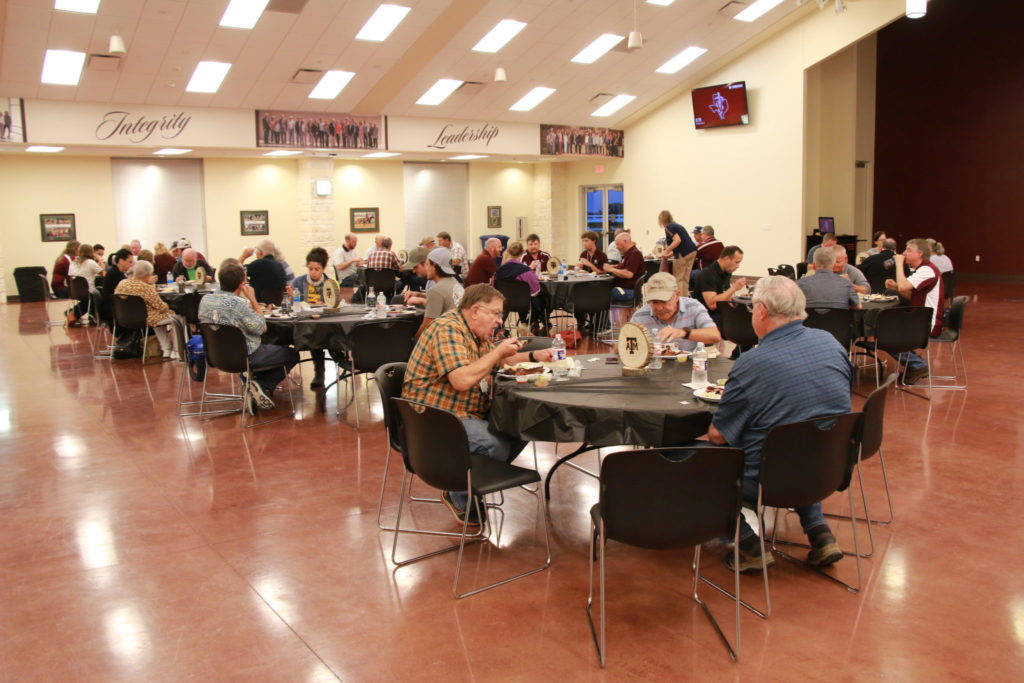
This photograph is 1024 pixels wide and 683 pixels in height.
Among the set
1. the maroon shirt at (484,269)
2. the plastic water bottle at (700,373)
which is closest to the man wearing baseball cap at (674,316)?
the plastic water bottle at (700,373)

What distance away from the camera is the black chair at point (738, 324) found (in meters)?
6.73

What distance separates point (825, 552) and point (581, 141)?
55.6 feet

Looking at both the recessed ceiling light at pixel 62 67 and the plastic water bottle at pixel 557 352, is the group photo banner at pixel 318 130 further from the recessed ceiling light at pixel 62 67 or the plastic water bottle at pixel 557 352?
the plastic water bottle at pixel 557 352

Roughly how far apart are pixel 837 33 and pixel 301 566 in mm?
14013

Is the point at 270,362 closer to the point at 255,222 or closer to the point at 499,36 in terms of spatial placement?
the point at 499,36

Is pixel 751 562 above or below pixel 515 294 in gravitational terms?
below

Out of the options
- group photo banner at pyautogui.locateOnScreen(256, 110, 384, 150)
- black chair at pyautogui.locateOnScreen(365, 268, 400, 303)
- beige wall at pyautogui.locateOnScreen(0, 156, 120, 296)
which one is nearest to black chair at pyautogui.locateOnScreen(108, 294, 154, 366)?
black chair at pyautogui.locateOnScreen(365, 268, 400, 303)

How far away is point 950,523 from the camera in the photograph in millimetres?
3977

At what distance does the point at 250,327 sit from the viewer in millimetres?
6180

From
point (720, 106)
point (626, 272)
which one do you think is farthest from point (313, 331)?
point (720, 106)

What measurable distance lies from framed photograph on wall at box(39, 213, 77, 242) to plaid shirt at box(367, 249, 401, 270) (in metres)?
8.67

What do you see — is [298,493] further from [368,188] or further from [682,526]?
[368,188]

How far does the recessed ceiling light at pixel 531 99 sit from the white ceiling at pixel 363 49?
20cm

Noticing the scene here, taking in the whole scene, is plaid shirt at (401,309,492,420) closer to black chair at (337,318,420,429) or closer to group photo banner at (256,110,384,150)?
black chair at (337,318,420,429)
